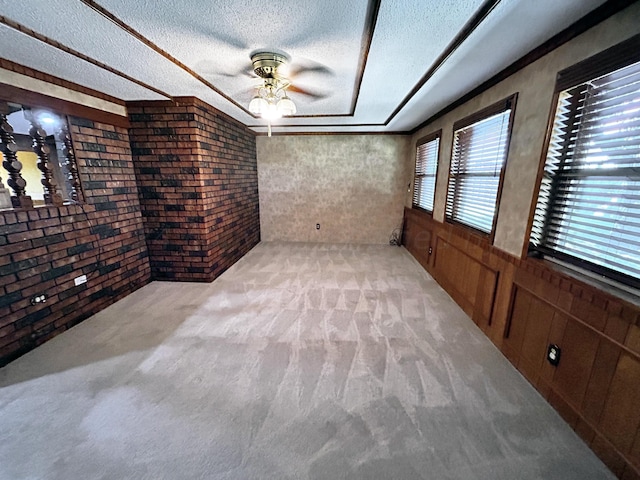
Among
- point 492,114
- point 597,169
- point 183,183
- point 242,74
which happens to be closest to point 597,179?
point 597,169

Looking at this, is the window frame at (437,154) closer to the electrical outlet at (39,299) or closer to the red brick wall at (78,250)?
the red brick wall at (78,250)

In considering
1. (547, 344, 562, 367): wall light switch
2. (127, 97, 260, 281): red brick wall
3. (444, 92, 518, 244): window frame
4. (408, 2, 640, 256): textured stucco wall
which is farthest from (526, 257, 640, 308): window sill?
(127, 97, 260, 281): red brick wall

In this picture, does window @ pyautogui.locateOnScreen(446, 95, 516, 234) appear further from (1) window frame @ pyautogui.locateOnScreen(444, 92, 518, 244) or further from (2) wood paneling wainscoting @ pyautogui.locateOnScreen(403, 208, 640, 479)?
(2) wood paneling wainscoting @ pyautogui.locateOnScreen(403, 208, 640, 479)

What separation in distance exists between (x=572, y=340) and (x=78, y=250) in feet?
13.5

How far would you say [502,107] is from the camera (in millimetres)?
2168

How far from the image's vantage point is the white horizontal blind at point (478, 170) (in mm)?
→ 2275

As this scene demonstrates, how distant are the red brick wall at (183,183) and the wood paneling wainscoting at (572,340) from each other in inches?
131

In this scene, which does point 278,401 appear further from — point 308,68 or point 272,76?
point 308,68

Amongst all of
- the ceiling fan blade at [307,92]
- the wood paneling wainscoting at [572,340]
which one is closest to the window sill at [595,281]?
the wood paneling wainscoting at [572,340]

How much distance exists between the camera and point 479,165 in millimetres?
2611

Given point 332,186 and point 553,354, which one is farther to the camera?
point 332,186

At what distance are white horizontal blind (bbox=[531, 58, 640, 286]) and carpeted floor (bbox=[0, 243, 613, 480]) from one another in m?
1.03

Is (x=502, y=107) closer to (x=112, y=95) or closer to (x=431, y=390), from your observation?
(x=431, y=390)

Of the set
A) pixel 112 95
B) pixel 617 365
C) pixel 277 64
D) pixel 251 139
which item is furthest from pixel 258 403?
pixel 251 139
